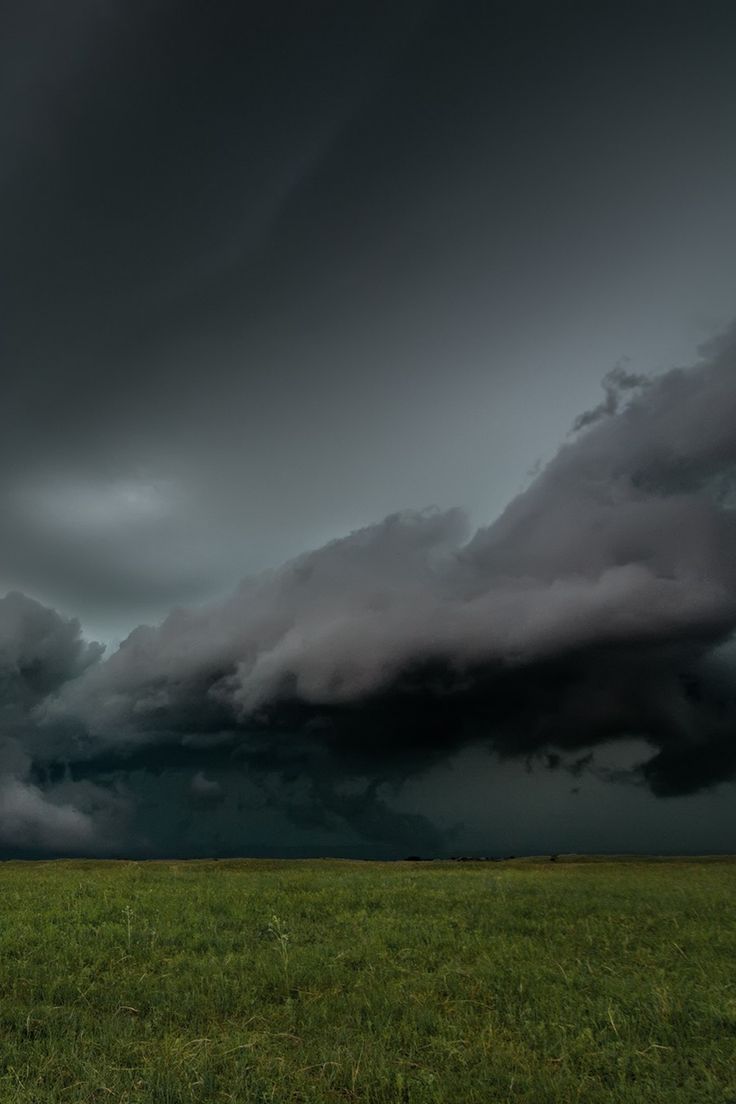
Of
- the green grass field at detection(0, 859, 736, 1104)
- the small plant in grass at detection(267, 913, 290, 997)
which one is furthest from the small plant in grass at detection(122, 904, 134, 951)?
the small plant in grass at detection(267, 913, 290, 997)

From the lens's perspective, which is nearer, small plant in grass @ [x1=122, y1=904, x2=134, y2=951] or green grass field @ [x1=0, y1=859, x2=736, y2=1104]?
green grass field @ [x1=0, y1=859, x2=736, y2=1104]

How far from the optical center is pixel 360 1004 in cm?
1120

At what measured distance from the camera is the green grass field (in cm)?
824

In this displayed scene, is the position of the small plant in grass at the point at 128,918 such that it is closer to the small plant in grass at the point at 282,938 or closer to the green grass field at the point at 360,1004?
the green grass field at the point at 360,1004

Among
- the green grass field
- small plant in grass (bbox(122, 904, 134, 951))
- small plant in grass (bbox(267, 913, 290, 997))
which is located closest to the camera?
the green grass field

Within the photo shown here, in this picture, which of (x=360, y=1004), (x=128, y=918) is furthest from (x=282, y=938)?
(x=360, y=1004)

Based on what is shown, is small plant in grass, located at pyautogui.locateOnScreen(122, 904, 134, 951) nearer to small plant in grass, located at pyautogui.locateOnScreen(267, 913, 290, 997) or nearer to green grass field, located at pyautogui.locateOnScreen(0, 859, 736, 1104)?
green grass field, located at pyautogui.locateOnScreen(0, 859, 736, 1104)

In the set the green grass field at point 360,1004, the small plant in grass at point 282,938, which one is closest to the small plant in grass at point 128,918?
the green grass field at point 360,1004

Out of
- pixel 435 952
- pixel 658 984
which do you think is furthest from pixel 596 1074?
pixel 435 952

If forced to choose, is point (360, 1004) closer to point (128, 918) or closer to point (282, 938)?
point (282, 938)

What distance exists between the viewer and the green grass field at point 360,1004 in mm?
8242

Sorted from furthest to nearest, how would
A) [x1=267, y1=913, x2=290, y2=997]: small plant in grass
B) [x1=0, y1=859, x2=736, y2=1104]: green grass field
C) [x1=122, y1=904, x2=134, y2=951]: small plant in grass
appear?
[x1=122, y1=904, x2=134, y2=951]: small plant in grass → [x1=267, y1=913, x2=290, y2=997]: small plant in grass → [x1=0, y1=859, x2=736, y2=1104]: green grass field

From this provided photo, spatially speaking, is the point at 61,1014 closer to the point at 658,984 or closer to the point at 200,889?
the point at 658,984

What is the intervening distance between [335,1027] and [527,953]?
6273mm
